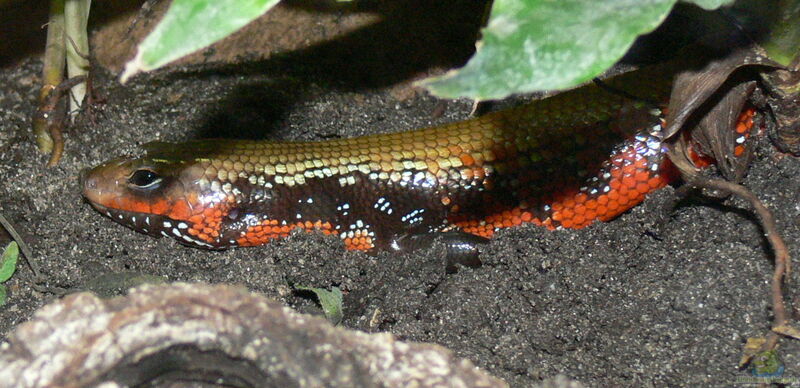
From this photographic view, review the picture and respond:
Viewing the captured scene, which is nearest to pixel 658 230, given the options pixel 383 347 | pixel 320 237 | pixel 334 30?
pixel 320 237

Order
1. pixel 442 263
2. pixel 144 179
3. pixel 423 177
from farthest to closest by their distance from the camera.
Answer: pixel 423 177, pixel 144 179, pixel 442 263

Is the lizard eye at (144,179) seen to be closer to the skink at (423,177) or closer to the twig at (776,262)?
the skink at (423,177)

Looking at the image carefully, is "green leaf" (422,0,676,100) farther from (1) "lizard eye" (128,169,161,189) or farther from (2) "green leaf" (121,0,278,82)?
(1) "lizard eye" (128,169,161,189)

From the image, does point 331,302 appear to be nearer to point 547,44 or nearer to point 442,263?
point 442,263

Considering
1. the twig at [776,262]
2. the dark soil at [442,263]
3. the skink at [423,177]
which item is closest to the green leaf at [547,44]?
the twig at [776,262]

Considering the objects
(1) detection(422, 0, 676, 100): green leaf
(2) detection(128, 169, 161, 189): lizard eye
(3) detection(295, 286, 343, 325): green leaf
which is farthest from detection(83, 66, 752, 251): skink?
(1) detection(422, 0, 676, 100): green leaf

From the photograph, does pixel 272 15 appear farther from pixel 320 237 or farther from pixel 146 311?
pixel 146 311

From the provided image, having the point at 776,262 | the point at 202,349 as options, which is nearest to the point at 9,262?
the point at 202,349

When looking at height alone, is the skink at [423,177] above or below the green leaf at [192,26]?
below
